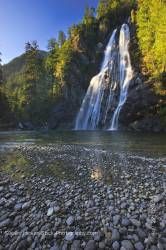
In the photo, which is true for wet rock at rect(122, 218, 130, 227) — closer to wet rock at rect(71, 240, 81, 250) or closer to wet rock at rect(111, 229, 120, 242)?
wet rock at rect(111, 229, 120, 242)

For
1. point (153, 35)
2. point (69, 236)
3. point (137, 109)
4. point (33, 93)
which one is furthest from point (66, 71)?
point (69, 236)

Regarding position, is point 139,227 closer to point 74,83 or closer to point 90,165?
point 90,165

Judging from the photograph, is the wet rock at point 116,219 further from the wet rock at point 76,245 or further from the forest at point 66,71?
the forest at point 66,71

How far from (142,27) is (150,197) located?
3896 centimetres

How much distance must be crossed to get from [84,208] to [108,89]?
128 ft

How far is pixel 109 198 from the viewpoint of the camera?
631 cm

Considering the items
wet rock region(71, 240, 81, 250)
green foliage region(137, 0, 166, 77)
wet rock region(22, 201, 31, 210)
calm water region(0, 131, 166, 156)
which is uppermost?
green foliage region(137, 0, 166, 77)

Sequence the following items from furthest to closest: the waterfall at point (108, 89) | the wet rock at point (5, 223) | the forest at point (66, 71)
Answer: the forest at point (66, 71) < the waterfall at point (108, 89) < the wet rock at point (5, 223)

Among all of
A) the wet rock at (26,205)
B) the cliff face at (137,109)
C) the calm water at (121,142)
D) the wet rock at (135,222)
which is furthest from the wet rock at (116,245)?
the cliff face at (137,109)

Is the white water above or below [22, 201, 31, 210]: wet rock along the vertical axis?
above

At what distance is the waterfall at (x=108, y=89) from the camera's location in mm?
40531

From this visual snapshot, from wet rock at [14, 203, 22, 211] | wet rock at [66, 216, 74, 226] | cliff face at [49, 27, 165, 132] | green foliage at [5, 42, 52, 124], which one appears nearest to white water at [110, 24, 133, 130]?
cliff face at [49, 27, 165, 132]

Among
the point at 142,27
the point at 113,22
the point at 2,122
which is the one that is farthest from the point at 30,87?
the point at 142,27

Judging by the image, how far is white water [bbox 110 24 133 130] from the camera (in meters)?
37.8
